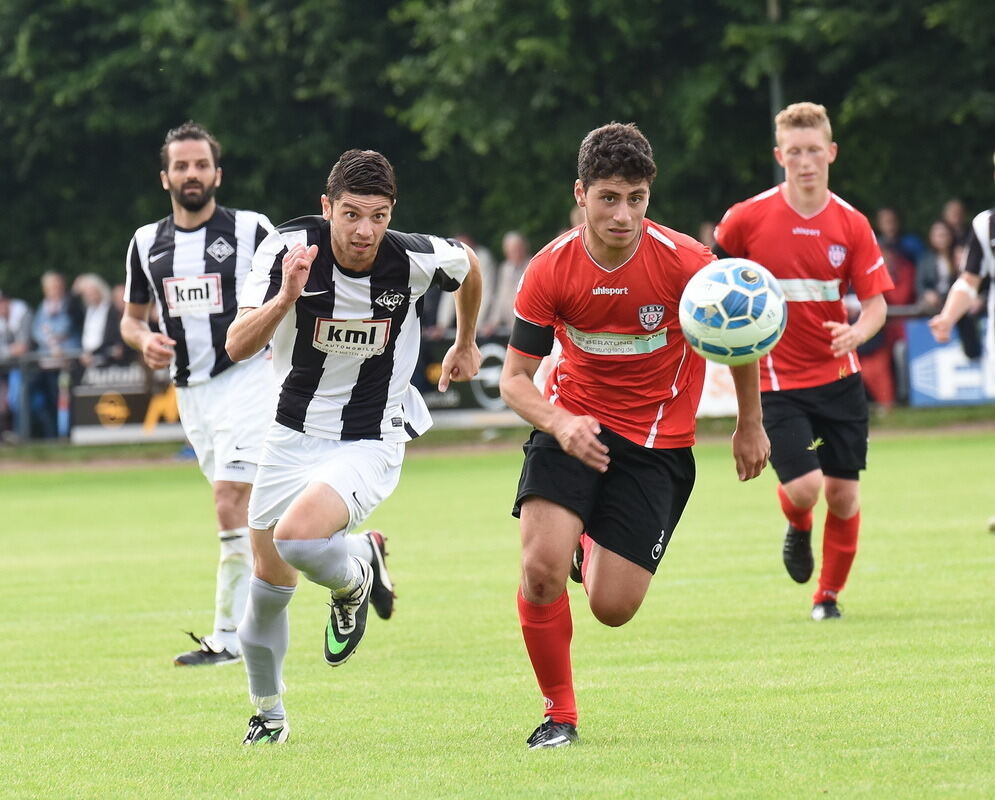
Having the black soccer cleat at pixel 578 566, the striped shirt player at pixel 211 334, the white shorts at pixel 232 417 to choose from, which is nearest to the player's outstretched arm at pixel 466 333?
the black soccer cleat at pixel 578 566

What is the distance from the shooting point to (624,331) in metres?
6.32

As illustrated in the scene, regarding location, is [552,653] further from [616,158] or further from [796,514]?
[796,514]

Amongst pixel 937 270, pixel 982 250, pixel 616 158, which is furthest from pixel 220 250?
pixel 937 270

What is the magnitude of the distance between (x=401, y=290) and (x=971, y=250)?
5.55 m

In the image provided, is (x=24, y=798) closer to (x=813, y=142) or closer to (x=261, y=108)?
(x=813, y=142)

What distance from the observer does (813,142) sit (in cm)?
893

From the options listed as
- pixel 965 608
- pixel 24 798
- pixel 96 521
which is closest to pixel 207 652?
pixel 24 798

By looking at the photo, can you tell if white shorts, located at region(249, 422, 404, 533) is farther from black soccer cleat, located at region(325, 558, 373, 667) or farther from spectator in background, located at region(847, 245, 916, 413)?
spectator in background, located at region(847, 245, 916, 413)

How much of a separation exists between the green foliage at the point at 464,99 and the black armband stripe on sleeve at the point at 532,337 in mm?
18188

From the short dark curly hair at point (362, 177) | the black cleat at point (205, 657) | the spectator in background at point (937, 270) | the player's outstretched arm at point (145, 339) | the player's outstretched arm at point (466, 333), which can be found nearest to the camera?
the short dark curly hair at point (362, 177)

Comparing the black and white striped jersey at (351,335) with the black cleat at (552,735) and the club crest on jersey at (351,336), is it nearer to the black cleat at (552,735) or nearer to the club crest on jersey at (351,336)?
the club crest on jersey at (351,336)

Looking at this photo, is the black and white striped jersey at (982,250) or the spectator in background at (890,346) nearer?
the black and white striped jersey at (982,250)

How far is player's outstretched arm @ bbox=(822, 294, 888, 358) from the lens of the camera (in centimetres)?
808

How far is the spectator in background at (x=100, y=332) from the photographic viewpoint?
71.5 feet
